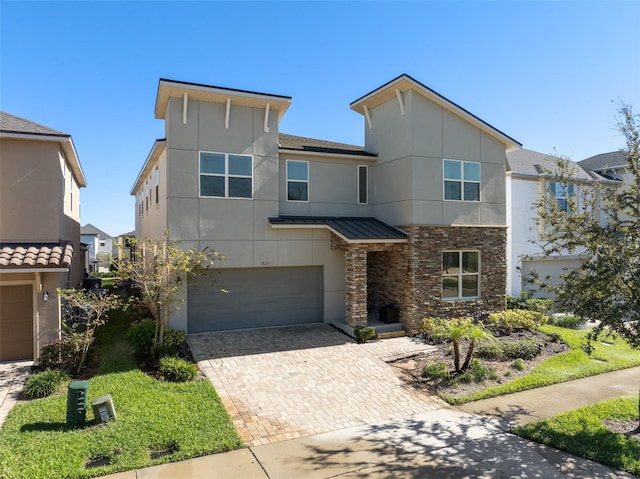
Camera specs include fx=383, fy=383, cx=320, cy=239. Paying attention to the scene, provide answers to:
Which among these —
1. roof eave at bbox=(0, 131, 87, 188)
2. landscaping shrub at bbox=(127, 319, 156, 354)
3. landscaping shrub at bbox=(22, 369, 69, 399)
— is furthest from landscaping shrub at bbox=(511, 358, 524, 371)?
roof eave at bbox=(0, 131, 87, 188)

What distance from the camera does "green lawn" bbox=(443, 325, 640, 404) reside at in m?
9.61

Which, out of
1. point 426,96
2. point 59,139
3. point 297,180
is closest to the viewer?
point 59,139

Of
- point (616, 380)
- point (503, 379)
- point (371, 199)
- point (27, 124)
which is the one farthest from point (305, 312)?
point (27, 124)

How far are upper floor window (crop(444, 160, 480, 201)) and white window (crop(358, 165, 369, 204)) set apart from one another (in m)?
3.28

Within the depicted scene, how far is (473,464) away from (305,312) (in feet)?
31.9

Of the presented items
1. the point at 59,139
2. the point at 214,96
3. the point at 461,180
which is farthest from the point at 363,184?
the point at 59,139

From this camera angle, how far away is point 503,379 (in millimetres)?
10367

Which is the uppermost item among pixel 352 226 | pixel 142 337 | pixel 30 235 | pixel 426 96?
pixel 426 96

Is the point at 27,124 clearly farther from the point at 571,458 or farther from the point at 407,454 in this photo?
the point at 571,458

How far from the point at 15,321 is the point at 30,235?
7.91 ft

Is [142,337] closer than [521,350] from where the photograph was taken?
Yes

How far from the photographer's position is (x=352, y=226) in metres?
15.0

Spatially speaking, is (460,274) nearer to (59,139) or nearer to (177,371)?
(177,371)

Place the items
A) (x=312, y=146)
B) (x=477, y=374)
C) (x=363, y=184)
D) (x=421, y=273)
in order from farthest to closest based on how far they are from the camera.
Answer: (x=312, y=146) < (x=363, y=184) < (x=421, y=273) < (x=477, y=374)
